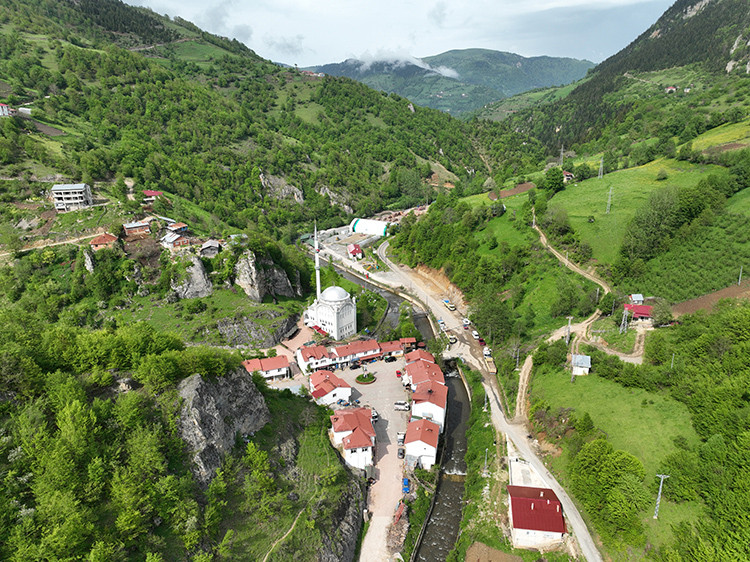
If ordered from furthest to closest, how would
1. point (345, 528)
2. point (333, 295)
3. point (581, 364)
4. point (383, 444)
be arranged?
1. point (333, 295)
2. point (581, 364)
3. point (383, 444)
4. point (345, 528)

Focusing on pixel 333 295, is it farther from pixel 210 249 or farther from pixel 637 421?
pixel 637 421

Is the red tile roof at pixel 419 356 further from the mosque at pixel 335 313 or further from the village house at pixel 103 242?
the village house at pixel 103 242

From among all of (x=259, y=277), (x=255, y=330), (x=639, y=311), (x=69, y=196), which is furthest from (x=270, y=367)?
(x=69, y=196)

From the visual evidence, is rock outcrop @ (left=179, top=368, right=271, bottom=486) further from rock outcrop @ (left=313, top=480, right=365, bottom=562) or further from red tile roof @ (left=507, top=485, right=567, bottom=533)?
red tile roof @ (left=507, top=485, right=567, bottom=533)

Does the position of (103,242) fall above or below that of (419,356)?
above

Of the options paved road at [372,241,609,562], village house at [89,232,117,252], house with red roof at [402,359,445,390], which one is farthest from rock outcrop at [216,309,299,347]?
paved road at [372,241,609,562]
